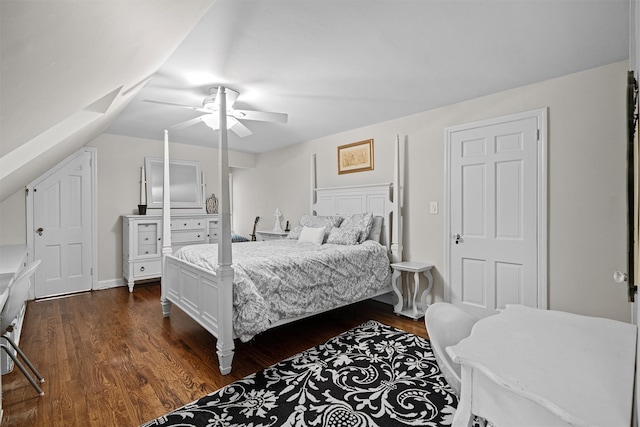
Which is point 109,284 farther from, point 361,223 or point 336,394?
point 336,394

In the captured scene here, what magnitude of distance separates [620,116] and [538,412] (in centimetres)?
277

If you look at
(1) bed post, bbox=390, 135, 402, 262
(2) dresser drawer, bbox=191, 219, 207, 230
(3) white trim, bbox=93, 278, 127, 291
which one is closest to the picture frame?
(1) bed post, bbox=390, 135, 402, 262

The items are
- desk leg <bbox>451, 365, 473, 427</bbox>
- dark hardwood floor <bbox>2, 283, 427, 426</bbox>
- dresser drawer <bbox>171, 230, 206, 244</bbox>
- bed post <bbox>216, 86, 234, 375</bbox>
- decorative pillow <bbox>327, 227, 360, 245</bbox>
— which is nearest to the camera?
desk leg <bbox>451, 365, 473, 427</bbox>

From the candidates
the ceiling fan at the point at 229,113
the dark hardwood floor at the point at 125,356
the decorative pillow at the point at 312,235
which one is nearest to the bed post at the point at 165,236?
the dark hardwood floor at the point at 125,356

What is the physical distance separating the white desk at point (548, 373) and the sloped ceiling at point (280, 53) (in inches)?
50.9

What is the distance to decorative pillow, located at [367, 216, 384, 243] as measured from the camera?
384 cm

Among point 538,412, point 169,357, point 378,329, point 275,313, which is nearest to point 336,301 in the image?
point 378,329

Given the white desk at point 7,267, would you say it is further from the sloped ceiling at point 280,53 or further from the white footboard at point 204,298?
the white footboard at point 204,298

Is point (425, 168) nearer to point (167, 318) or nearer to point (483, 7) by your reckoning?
point (483, 7)

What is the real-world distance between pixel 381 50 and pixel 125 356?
311 cm

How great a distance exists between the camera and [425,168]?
357cm

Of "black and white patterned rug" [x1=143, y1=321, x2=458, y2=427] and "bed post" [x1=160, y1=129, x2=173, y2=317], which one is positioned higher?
"bed post" [x1=160, y1=129, x2=173, y2=317]

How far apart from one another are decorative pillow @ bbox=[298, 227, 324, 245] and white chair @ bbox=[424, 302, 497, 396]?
2638mm

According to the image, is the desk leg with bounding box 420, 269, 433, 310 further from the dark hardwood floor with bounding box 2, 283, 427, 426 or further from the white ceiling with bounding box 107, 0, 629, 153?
the white ceiling with bounding box 107, 0, 629, 153
